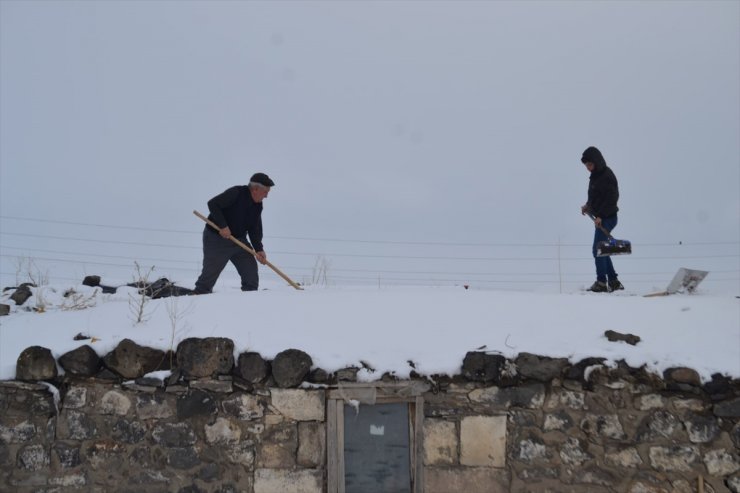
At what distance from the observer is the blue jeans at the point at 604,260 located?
6566 millimetres

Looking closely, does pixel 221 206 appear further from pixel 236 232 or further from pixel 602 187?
pixel 602 187

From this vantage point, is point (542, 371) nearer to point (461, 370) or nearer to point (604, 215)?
point (461, 370)

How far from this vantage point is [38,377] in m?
4.05

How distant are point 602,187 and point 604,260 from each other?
2.65 ft

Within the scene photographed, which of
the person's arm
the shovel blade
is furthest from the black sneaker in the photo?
the person's arm

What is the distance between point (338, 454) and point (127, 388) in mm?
1492

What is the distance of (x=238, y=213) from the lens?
6.38 m

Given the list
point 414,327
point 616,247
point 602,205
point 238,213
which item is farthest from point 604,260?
point 238,213

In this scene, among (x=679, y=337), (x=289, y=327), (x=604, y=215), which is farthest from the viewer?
(x=604, y=215)

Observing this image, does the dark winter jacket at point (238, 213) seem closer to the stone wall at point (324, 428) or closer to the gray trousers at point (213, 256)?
the gray trousers at point (213, 256)

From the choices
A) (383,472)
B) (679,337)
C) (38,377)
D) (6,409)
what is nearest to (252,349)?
(383,472)

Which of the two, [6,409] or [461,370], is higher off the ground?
[461,370]

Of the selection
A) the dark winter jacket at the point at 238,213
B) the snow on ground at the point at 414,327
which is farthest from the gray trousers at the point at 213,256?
the snow on ground at the point at 414,327

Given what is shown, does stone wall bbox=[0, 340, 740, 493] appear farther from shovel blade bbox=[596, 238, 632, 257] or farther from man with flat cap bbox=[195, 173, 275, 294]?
shovel blade bbox=[596, 238, 632, 257]
